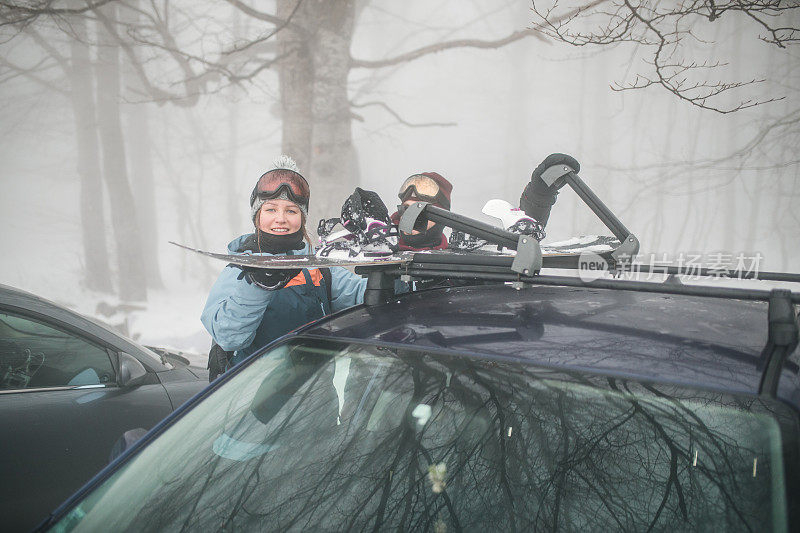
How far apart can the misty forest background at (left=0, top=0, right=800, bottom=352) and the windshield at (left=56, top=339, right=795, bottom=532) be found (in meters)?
5.80

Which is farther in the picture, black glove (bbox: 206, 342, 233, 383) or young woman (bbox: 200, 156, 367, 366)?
black glove (bbox: 206, 342, 233, 383)

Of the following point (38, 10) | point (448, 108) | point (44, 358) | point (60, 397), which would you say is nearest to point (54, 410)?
point (60, 397)

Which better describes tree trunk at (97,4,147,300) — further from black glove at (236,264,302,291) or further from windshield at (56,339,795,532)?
windshield at (56,339,795,532)

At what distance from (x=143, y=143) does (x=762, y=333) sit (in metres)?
18.1

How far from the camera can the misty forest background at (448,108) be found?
7.44 meters

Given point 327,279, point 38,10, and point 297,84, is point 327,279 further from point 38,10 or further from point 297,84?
point 38,10

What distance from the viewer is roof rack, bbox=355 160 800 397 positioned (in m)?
1.22

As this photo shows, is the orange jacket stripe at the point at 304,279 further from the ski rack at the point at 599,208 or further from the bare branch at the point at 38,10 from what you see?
the bare branch at the point at 38,10

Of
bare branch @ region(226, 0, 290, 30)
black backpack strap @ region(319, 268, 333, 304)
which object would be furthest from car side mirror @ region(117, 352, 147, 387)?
bare branch @ region(226, 0, 290, 30)

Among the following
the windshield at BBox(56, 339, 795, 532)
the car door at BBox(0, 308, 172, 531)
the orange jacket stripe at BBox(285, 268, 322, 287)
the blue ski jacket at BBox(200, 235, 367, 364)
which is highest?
the orange jacket stripe at BBox(285, 268, 322, 287)

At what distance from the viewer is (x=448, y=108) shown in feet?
31.2

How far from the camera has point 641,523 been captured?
1082mm

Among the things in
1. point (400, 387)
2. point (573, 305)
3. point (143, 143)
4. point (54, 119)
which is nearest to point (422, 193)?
point (573, 305)

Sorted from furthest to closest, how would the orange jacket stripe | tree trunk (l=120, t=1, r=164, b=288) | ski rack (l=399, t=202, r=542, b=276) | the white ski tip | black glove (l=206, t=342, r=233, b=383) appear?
1. tree trunk (l=120, t=1, r=164, b=288)
2. the white ski tip
3. black glove (l=206, t=342, r=233, b=383)
4. the orange jacket stripe
5. ski rack (l=399, t=202, r=542, b=276)
